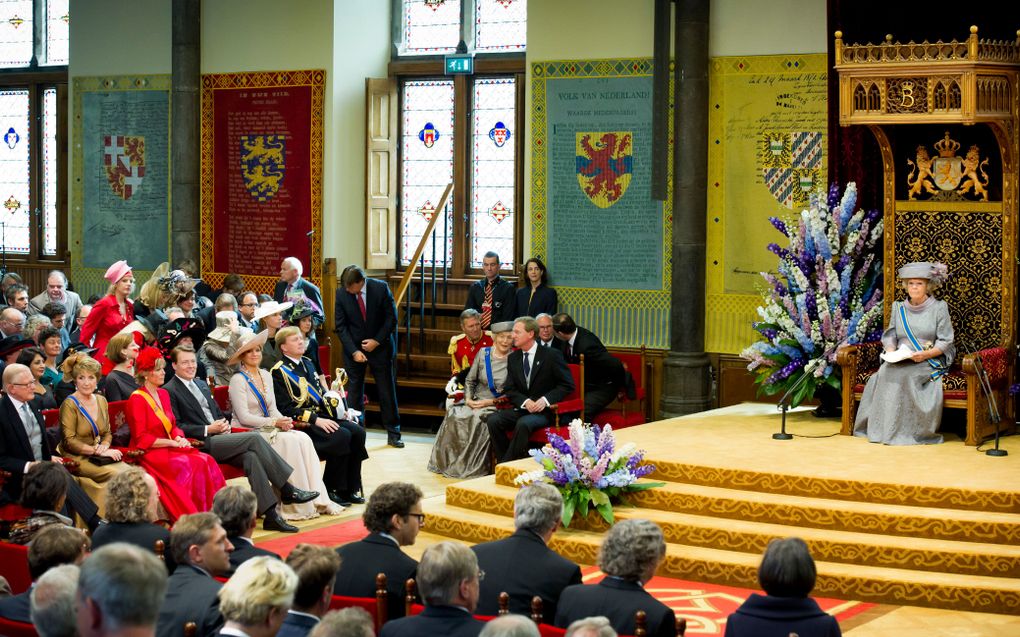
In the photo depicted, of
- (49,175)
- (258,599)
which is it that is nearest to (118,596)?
(258,599)

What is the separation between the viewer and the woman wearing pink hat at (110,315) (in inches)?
382

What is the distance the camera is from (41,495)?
5945mm

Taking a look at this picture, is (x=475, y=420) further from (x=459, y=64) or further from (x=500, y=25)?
(x=500, y=25)

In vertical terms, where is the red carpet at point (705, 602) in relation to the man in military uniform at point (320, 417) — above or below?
below

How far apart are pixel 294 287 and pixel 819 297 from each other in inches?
179

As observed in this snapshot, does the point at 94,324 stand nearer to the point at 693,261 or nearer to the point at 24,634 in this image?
the point at 693,261

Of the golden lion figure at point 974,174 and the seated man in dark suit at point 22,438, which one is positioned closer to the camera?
the seated man in dark suit at point 22,438

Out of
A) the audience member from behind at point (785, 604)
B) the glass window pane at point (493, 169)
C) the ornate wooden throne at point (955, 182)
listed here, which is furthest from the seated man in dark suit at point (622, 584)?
the glass window pane at point (493, 169)

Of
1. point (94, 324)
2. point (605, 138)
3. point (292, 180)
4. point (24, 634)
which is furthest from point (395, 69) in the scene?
point (24, 634)

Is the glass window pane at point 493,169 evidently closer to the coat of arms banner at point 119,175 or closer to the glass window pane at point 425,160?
the glass window pane at point 425,160

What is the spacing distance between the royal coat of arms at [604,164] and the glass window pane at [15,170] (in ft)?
22.8

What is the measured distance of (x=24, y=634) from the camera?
4262 millimetres

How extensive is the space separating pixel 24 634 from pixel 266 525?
13.5ft

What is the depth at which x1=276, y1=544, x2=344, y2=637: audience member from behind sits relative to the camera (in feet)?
13.7
